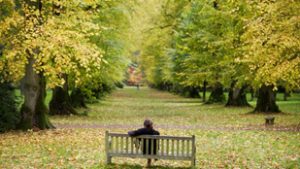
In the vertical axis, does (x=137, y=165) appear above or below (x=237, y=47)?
below

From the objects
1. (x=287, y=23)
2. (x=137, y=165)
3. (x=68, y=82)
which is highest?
(x=287, y=23)

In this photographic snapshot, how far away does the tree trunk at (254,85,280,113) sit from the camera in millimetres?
34031

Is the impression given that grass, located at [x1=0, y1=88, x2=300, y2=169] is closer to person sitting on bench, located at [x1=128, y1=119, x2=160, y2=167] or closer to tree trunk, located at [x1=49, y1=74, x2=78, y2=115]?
person sitting on bench, located at [x1=128, y1=119, x2=160, y2=167]

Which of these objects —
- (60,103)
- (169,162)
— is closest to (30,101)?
(169,162)

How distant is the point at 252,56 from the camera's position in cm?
2155

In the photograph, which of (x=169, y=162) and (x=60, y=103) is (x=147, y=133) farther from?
(x=60, y=103)

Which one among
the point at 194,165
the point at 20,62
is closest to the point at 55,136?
the point at 20,62

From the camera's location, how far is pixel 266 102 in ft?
112

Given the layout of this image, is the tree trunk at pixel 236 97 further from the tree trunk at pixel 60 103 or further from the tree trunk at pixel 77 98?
the tree trunk at pixel 60 103

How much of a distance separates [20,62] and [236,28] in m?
16.6

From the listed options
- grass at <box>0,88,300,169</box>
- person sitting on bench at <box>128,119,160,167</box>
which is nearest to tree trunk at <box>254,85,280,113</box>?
grass at <box>0,88,300,169</box>

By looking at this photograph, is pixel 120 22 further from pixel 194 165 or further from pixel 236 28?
pixel 194 165

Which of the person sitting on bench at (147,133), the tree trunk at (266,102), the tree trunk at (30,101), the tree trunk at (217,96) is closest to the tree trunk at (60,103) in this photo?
the tree trunk at (30,101)

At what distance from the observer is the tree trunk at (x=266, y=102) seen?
34.0 metres
